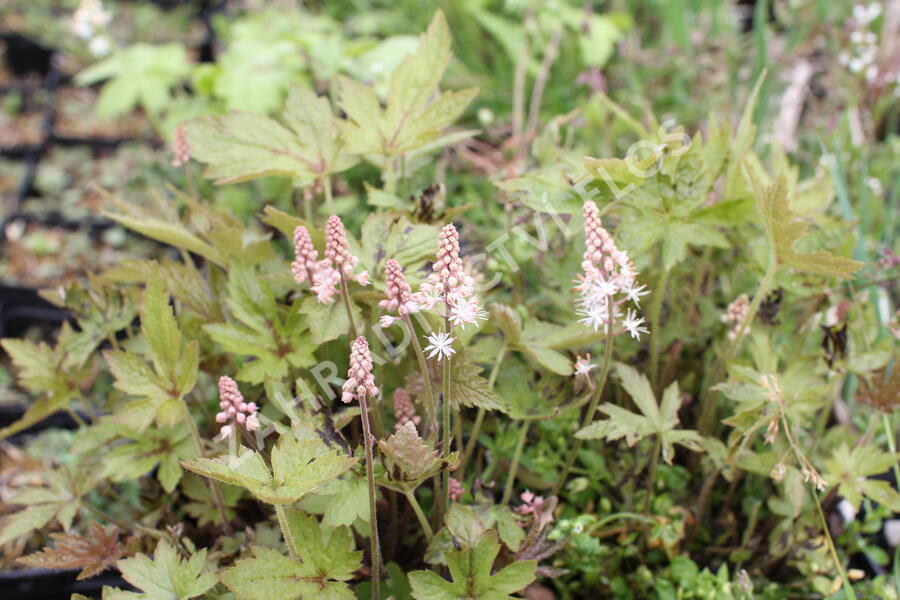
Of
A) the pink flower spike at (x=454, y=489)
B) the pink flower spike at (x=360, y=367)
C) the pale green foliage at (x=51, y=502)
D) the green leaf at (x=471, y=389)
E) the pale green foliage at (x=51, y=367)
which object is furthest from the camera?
the pale green foliage at (x=51, y=367)

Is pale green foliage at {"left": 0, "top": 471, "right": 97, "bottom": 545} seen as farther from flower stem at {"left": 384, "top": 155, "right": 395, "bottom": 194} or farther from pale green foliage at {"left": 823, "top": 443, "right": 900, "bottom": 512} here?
pale green foliage at {"left": 823, "top": 443, "right": 900, "bottom": 512}

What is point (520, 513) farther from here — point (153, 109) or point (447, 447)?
point (153, 109)

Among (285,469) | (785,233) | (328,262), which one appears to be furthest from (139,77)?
(785,233)

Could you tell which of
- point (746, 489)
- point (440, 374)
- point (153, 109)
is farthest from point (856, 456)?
point (153, 109)

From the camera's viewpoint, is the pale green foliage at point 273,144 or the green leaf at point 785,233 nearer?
the green leaf at point 785,233

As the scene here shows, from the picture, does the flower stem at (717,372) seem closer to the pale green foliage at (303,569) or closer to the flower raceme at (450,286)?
the flower raceme at (450,286)

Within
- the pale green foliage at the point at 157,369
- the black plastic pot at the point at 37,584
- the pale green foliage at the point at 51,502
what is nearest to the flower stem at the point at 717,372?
the pale green foliage at the point at 157,369

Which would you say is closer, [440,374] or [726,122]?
[440,374]
